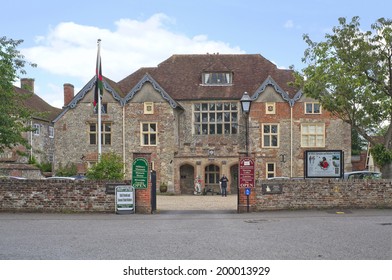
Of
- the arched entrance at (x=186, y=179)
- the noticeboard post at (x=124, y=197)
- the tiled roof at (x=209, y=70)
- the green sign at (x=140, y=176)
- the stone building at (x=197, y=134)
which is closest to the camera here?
the noticeboard post at (x=124, y=197)

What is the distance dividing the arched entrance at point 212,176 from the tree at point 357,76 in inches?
647

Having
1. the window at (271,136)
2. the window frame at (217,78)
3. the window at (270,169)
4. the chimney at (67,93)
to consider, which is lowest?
the window at (270,169)

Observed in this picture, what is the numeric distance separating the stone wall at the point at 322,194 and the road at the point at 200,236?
87 cm

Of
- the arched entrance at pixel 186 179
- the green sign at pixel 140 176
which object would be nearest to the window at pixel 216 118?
the arched entrance at pixel 186 179

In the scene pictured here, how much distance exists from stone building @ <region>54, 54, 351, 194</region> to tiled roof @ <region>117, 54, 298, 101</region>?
0.67 feet

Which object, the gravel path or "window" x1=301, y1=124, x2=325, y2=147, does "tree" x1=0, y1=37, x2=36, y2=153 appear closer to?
the gravel path

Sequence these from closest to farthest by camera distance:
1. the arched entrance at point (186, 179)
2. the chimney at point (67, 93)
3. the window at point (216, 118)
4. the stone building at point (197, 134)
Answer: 1. the stone building at point (197, 134)
2. the arched entrance at point (186, 179)
3. the window at point (216, 118)
4. the chimney at point (67, 93)

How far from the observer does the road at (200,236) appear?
971cm

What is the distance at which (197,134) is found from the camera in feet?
135

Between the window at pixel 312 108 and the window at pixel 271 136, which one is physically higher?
the window at pixel 312 108

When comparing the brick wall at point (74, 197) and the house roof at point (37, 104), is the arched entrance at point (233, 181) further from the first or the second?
the house roof at point (37, 104)

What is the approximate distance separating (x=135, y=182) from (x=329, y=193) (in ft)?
25.3

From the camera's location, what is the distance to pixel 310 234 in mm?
12773

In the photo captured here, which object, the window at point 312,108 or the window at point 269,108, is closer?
the window at point 312,108
